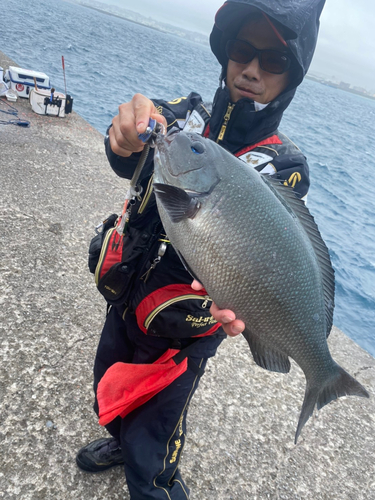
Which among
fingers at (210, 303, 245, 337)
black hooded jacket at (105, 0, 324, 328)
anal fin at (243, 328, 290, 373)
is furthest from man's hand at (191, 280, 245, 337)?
black hooded jacket at (105, 0, 324, 328)

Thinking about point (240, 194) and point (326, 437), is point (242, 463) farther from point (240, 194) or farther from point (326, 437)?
point (240, 194)

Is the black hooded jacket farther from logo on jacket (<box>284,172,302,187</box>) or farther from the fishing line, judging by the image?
the fishing line

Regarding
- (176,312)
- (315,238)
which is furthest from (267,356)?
(315,238)

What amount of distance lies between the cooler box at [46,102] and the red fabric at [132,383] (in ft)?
20.2

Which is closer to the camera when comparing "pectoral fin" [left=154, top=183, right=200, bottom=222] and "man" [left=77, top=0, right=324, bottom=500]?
"pectoral fin" [left=154, top=183, right=200, bottom=222]

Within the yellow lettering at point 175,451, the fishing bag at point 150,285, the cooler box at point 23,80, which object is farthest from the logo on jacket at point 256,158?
the cooler box at point 23,80

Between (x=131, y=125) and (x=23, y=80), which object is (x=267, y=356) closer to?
(x=131, y=125)

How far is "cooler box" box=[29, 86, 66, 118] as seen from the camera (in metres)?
6.44

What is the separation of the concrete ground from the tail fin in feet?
3.26

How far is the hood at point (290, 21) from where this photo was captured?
168 cm

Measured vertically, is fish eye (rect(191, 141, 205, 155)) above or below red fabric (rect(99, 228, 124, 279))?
above

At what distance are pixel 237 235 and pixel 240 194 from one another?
0.18 m

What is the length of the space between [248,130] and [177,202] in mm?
758

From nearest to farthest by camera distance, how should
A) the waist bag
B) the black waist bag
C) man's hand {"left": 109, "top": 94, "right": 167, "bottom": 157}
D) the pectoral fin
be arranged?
the pectoral fin, man's hand {"left": 109, "top": 94, "right": 167, "bottom": 157}, the waist bag, the black waist bag
